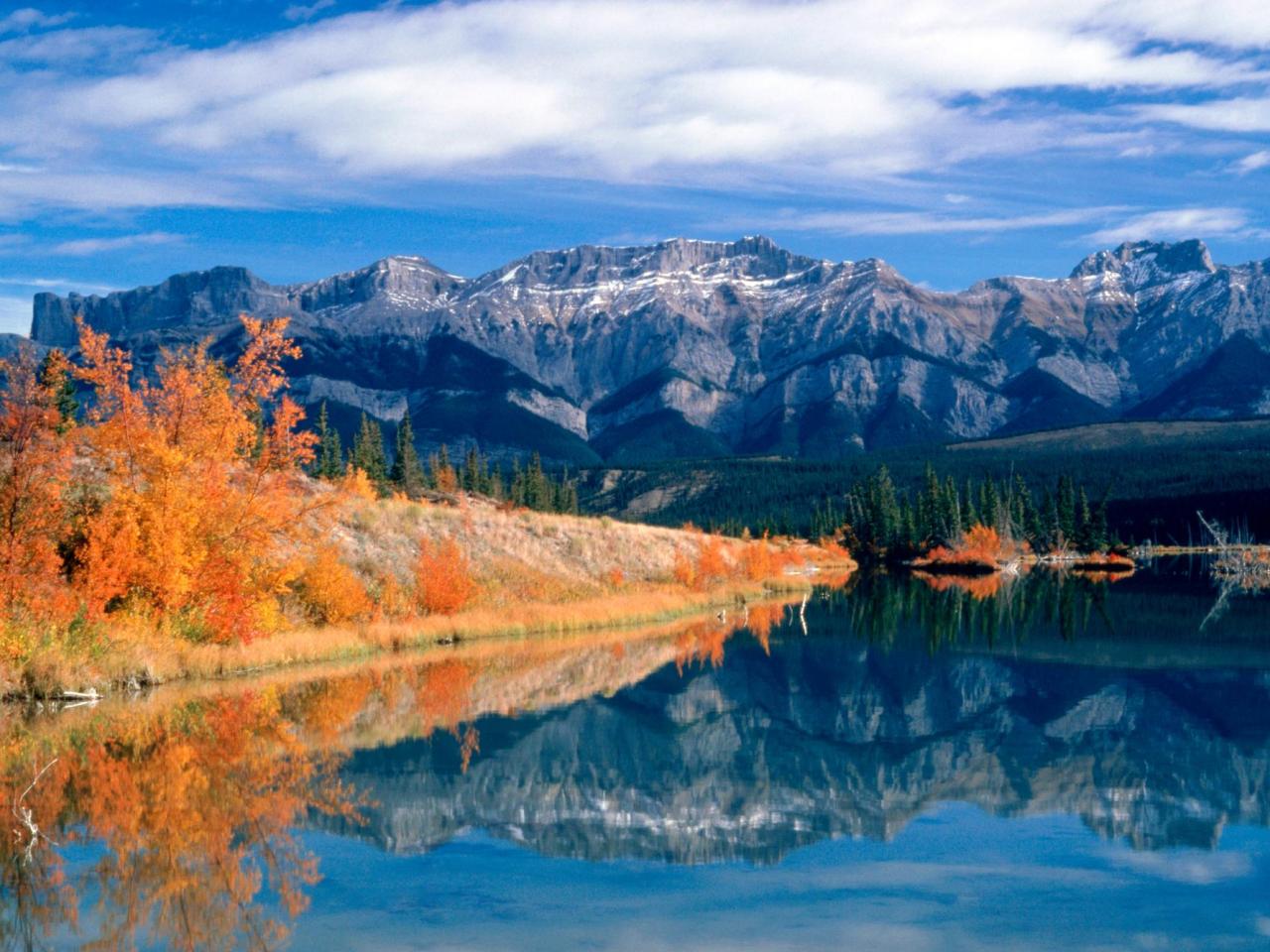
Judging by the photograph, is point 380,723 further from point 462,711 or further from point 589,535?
point 589,535

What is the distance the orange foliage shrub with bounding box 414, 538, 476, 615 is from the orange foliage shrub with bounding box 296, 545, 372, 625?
4492 millimetres

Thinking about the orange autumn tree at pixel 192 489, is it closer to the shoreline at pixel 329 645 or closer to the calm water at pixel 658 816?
the shoreline at pixel 329 645

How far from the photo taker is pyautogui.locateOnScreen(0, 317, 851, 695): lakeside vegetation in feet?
95.3

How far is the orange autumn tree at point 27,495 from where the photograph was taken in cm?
2859

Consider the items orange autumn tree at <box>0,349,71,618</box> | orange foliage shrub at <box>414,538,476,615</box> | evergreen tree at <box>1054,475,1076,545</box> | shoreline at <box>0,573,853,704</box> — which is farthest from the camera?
evergreen tree at <box>1054,475,1076,545</box>

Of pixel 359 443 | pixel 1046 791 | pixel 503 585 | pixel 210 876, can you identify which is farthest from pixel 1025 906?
pixel 359 443

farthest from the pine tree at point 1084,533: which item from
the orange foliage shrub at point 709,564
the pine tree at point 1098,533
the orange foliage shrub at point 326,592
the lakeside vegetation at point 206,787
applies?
the lakeside vegetation at point 206,787

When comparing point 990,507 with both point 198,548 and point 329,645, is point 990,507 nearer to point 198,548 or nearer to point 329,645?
point 329,645

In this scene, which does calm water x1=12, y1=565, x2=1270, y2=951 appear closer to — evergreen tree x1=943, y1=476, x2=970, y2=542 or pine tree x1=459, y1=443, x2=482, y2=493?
pine tree x1=459, y1=443, x2=482, y2=493

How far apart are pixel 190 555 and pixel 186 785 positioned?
15.8 m

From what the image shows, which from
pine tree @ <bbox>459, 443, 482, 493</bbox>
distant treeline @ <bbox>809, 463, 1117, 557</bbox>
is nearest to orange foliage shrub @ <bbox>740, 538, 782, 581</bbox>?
distant treeline @ <bbox>809, 463, 1117, 557</bbox>

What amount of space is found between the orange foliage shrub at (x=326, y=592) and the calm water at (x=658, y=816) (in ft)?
26.1

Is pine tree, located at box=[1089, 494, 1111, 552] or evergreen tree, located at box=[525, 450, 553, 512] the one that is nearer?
pine tree, located at box=[1089, 494, 1111, 552]

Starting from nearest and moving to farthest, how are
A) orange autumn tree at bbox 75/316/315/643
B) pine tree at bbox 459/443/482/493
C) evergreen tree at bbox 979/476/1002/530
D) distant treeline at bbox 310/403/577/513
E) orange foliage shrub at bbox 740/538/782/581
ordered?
orange autumn tree at bbox 75/316/315/643 < orange foliage shrub at bbox 740/538/782/581 < distant treeline at bbox 310/403/577/513 < pine tree at bbox 459/443/482/493 < evergreen tree at bbox 979/476/1002/530
